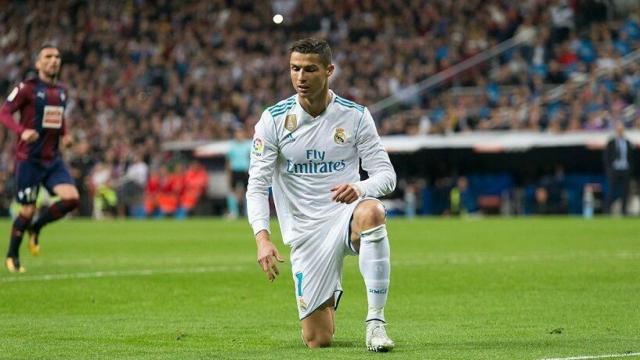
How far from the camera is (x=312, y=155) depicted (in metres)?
8.66

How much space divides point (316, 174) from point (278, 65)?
3403cm

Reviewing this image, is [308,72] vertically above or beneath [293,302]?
above

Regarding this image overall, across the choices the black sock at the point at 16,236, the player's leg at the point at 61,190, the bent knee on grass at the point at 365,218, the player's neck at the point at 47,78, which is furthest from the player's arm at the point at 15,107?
the bent knee on grass at the point at 365,218

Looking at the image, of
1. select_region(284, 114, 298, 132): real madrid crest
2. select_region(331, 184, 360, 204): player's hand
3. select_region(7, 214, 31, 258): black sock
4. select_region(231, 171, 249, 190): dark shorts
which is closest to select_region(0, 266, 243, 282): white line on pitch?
select_region(7, 214, 31, 258): black sock

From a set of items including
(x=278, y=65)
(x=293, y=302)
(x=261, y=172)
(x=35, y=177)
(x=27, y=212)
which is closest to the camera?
(x=261, y=172)

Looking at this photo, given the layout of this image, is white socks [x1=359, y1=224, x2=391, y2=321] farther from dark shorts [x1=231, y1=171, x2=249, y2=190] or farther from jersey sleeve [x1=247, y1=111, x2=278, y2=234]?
dark shorts [x1=231, y1=171, x2=249, y2=190]

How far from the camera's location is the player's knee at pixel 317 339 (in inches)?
337

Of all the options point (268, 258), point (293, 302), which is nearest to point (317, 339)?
point (268, 258)

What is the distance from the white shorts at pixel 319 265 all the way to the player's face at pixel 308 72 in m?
0.81

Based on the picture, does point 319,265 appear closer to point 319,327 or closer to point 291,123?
point 319,327

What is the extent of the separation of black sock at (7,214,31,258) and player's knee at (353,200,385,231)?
804 cm

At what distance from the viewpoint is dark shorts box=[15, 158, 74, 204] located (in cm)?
1588

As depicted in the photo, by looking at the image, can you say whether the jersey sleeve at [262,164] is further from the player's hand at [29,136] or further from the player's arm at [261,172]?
the player's hand at [29,136]

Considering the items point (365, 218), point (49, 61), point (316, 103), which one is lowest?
point (365, 218)
